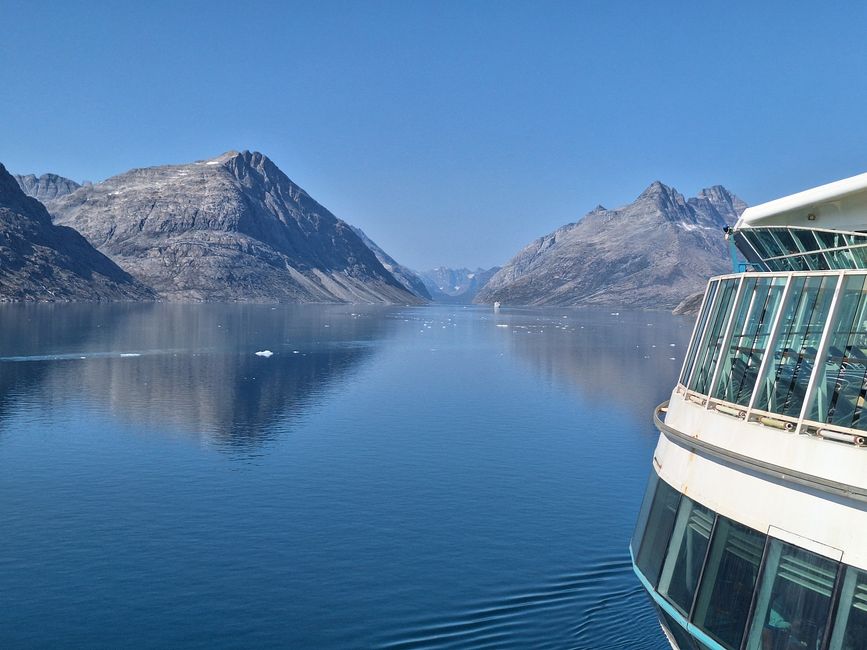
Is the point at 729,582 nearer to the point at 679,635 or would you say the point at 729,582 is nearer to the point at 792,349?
the point at 679,635

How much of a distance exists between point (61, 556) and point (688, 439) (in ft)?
96.4

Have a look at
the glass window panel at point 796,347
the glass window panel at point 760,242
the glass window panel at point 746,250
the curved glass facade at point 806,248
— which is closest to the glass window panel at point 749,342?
the glass window panel at point 796,347

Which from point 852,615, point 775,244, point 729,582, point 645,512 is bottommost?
point 645,512

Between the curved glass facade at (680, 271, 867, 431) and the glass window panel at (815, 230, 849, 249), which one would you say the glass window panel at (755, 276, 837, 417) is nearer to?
the curved glass facade at (680, 271, 867, 431)

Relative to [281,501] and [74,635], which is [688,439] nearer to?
[74,635]

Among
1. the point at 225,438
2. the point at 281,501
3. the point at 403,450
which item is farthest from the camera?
the point at 225,438

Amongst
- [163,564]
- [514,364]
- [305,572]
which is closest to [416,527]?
[305,572]

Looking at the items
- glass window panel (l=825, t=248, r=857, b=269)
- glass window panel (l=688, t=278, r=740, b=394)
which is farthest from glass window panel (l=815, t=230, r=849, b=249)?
glass window panel (l=688, t=278, r=740, b=394)

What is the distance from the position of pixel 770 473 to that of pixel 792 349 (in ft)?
9.00

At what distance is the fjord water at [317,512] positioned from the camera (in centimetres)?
3055

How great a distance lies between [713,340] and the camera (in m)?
18.6

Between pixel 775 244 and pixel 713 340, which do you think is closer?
pixel 713 340

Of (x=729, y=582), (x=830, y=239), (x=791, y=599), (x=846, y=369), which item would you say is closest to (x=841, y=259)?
(x=830, y=239)

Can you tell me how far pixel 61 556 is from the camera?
3619cm
